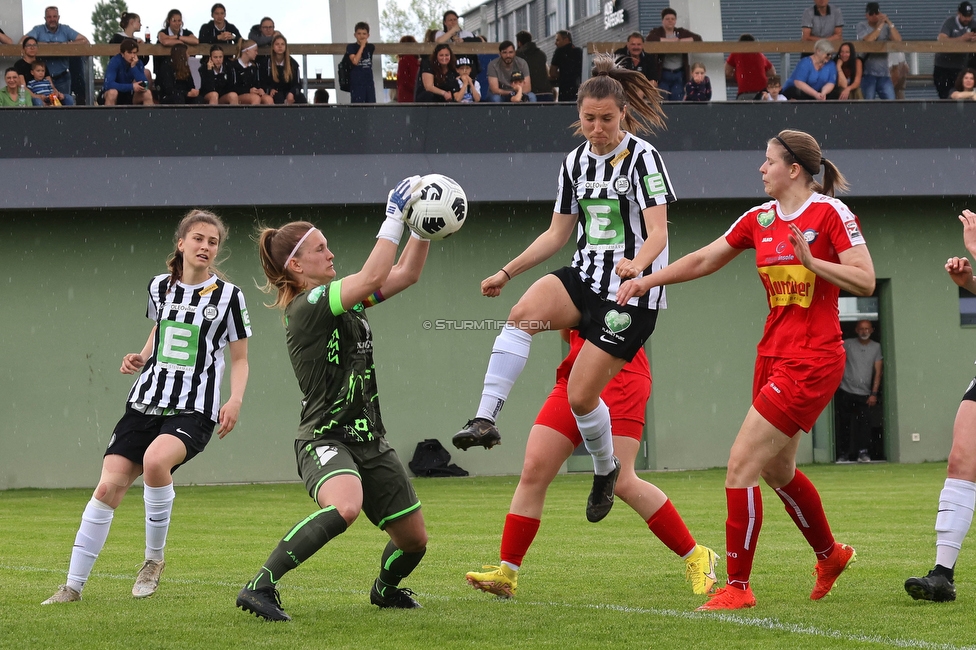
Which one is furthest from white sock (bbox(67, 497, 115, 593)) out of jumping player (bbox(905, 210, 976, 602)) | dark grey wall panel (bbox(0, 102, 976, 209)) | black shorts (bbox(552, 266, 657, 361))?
dark grey wall panel (bbox(0, 102, 976, 209))

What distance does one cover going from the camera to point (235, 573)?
24.5 feet

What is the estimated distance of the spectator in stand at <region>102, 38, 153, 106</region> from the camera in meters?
16.0

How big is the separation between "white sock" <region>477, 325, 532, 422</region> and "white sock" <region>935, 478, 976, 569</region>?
2029mm

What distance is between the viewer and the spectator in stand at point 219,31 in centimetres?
1584

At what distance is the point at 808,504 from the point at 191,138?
11936 millimetres

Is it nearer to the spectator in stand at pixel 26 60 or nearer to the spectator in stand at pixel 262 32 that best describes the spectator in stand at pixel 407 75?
the spectator in stand at pixel 262 32

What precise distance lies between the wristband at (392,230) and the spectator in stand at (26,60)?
39.1 ft

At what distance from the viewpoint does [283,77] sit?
16.2m

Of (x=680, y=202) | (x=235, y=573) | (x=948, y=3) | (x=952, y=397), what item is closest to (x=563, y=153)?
(x=680, y=202)

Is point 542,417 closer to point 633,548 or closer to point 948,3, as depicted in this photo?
point 633,548

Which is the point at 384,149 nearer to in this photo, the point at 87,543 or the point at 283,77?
the point at 283,77

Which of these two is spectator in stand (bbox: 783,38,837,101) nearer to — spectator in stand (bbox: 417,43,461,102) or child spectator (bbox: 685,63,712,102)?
child spectator (bbox: 685,63,712,102)

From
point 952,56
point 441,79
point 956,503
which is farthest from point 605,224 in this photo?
point 952,56

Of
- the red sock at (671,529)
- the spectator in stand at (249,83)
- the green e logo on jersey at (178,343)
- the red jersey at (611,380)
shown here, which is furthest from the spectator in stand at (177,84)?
the red sock at (671,529)
